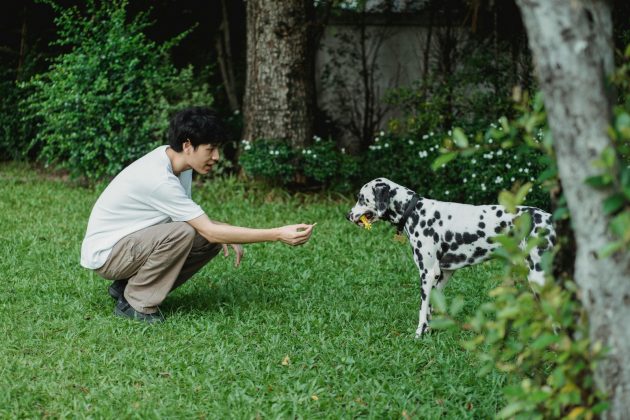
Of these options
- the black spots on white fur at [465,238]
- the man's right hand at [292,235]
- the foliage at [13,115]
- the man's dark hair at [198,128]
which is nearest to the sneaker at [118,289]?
the man's dark hair at [198,128]

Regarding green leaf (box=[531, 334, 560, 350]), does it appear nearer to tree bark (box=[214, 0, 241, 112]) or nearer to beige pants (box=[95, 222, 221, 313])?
beige pants (box=[95, 222, 221, 313])

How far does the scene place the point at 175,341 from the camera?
Answer: 17.2 ft

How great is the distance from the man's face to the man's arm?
0.36 m

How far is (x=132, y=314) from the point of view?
18.5 feet

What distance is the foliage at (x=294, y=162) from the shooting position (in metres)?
9.70

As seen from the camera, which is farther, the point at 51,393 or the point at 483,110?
the point at 483,110

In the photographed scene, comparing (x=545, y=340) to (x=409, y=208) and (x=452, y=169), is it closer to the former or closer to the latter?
(x=409, y=208)

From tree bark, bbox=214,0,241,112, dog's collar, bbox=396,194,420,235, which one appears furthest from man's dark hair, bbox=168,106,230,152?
tree bark, bbox=214,0,241,112

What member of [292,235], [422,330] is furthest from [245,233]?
[422,330]

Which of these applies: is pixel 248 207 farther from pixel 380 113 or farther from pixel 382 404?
pixel 382 404

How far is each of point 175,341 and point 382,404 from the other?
1.56m

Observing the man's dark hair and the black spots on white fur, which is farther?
the man's dark hair

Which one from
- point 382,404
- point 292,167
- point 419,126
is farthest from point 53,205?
point 382,404

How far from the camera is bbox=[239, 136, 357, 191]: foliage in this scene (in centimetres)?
970
